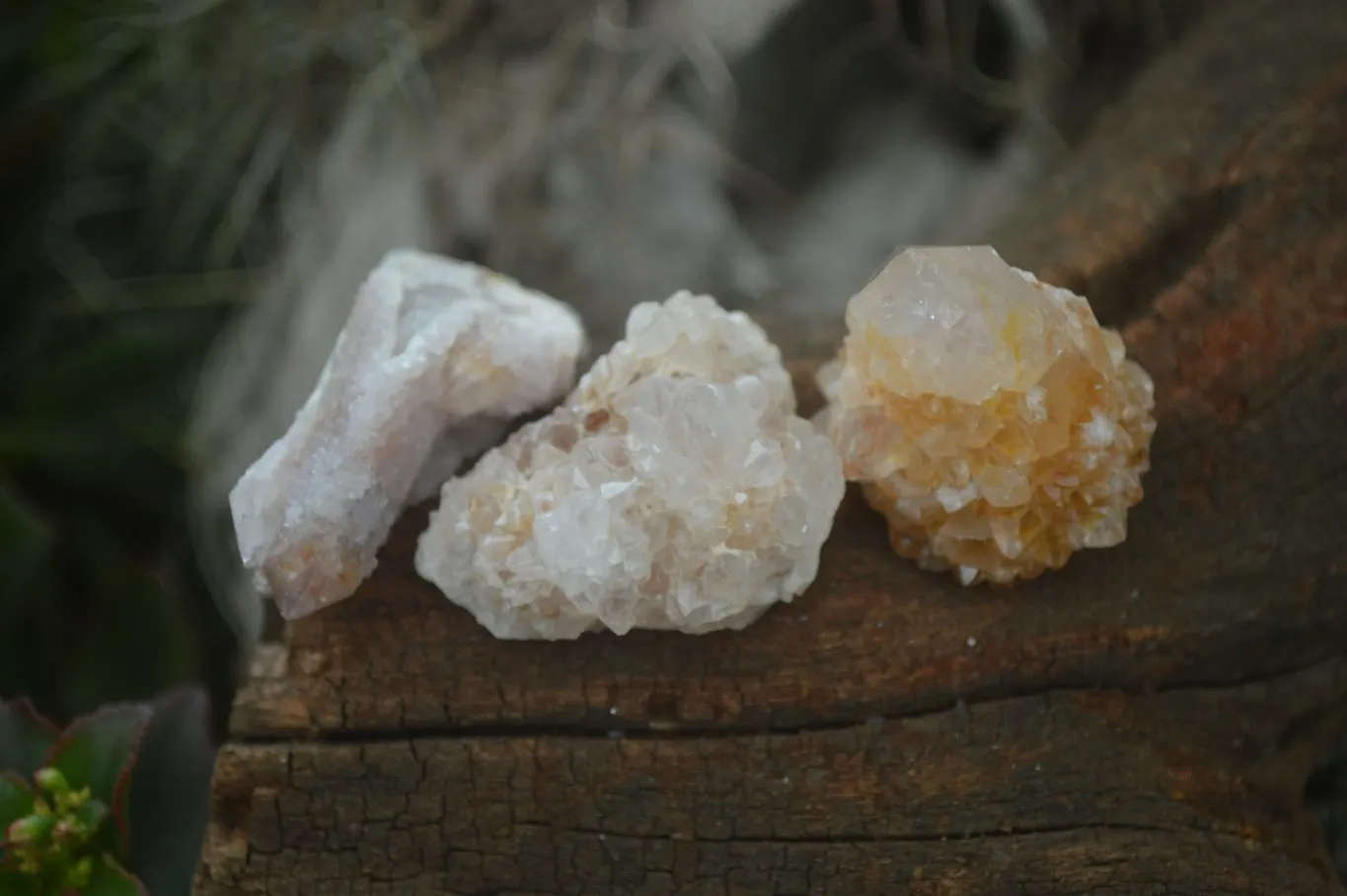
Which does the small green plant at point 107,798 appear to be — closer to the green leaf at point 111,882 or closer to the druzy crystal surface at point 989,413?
the green leaf at point 111,882

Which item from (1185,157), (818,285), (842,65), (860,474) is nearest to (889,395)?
(860,474)

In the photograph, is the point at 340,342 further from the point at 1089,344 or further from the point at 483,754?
the point at 1089,344

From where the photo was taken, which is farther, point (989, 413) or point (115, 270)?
point (115, 270)

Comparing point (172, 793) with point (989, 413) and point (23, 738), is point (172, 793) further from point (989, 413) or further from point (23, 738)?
point (989, 413)

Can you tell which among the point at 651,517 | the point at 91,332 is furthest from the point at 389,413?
the point at 91,332

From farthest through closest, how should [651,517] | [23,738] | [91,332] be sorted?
1. [91,332]
2. [23,738]
3. [651,517]

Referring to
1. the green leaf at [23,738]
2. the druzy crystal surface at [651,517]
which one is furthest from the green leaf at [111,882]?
the druzy crystal surface at [651,517]

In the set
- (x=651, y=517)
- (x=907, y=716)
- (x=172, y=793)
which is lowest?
(x=172, y=793)

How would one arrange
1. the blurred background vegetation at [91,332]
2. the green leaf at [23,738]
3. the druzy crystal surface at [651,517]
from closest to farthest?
the druzy crystal surface at [651,517]
the green leaf at [23,738]
the blurred background vegetation at [91,332]
